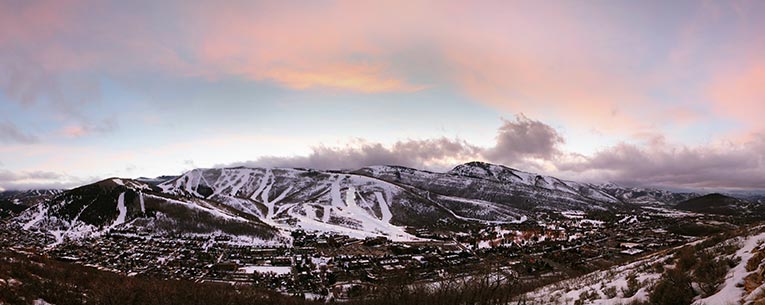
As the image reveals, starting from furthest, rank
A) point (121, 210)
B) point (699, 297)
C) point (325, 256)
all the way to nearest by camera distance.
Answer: point (121, 210) < point (325, 256) < point (699, 297)

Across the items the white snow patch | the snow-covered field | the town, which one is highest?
the snow-covered field

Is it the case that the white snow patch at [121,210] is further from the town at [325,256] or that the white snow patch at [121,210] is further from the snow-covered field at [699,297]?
the snow-covered field at [699,297]

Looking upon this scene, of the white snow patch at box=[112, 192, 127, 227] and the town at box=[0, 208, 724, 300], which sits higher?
the white snow patch at box=[112, 192, 127, 227]

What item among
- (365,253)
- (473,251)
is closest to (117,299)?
(365,253)

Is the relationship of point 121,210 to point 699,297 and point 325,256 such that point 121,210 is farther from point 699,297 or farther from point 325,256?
point 699,297

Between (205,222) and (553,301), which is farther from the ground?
(553,301)

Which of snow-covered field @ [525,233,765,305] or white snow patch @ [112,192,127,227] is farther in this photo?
white snow patch @ [112,192,127,227]

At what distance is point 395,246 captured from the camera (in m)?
117

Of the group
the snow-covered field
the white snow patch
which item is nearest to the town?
the white snow patch

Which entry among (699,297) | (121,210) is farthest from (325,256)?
(121,210)

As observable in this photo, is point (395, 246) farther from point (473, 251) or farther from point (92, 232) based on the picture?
point (92, 232)

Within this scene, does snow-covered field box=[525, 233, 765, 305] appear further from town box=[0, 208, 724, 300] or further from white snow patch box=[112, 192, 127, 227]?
white snow patch box=[112, 192, 127, 227]

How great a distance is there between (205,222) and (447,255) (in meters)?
107

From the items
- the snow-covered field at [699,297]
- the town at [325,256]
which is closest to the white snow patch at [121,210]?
the town at [325,256]
